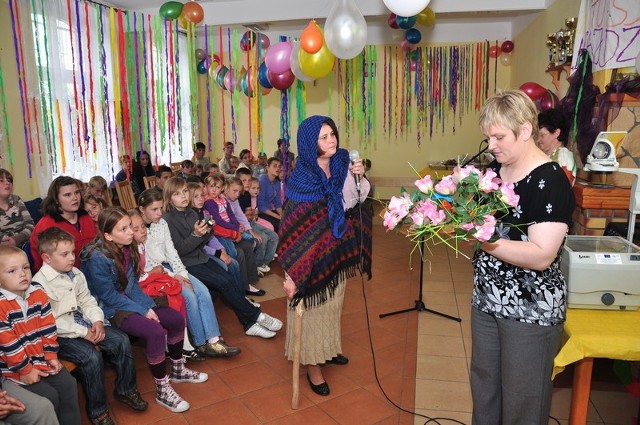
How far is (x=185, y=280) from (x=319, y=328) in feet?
3.37

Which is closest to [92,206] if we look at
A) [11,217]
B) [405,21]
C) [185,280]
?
[11,217]

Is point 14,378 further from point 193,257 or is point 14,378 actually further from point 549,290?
point 549,290

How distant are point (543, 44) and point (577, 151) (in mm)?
2859

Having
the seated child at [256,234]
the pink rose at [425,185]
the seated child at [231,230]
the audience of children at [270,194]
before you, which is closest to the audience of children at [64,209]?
the seated child at [231,230]

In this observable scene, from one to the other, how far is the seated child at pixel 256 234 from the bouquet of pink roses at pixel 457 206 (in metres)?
2.90

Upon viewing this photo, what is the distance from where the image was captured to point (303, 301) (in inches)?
97.4

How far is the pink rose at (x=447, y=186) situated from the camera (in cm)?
150

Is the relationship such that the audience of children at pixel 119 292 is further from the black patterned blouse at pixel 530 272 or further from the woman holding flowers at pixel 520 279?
the black patterned blouse at pixel 530 272

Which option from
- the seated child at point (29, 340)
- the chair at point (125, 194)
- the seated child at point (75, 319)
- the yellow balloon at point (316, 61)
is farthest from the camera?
the yellow balloon at point (316, 61)

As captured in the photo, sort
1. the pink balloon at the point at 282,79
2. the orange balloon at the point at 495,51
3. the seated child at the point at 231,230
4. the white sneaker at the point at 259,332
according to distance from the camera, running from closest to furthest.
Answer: the white sneaker at the point at 259,332 < the seated child at the point at 231,230 < the pink balloon at the point at 282,79 < the orange balloon at the point at 495,51

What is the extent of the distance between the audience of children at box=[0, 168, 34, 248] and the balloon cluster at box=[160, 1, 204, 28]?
3084mm

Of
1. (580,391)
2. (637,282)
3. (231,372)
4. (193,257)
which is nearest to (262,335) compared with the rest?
(231,372)

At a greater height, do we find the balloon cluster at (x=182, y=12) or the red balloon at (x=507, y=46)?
the balloon cluster at (x=182, y=12)

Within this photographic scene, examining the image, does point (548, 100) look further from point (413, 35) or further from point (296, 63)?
point (413, 35)
